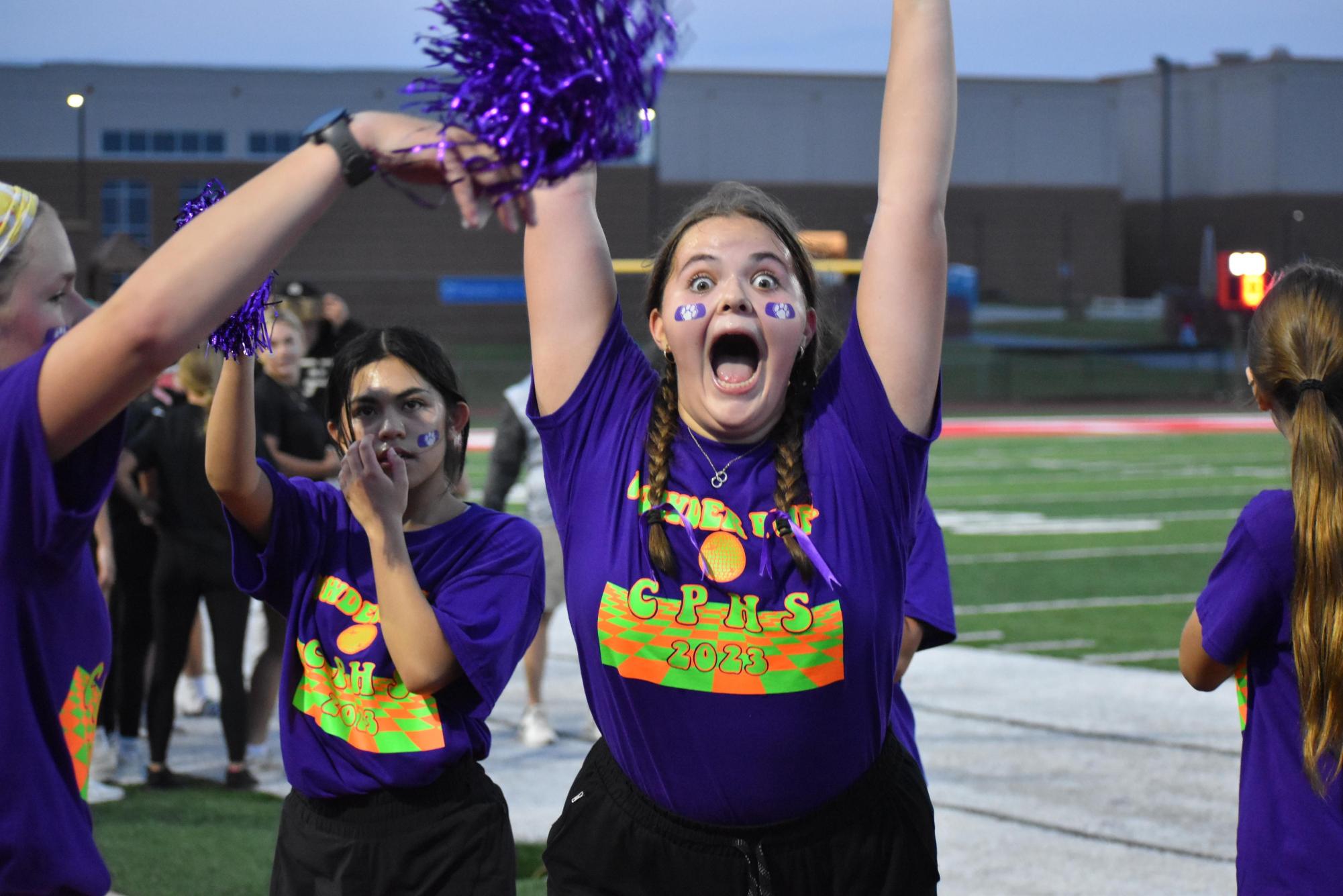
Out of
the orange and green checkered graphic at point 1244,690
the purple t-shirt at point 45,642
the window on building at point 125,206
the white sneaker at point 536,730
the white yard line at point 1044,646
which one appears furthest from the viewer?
the window on building at point 125,206

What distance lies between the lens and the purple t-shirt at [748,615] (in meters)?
2.18

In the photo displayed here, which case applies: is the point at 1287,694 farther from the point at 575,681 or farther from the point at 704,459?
the point at 575,681

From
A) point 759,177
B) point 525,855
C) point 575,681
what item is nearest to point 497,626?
point 525,855

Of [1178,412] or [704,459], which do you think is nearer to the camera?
[704,459]

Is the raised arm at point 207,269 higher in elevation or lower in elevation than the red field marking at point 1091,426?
higher

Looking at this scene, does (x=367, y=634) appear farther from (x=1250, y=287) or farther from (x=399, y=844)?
(x=1250, y=287)

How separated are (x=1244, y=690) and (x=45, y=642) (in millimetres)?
1860

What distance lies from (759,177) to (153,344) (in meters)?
51.4

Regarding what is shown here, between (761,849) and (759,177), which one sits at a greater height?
(759,177)

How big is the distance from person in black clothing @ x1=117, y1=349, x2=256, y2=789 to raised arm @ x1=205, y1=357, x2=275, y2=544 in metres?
3.23

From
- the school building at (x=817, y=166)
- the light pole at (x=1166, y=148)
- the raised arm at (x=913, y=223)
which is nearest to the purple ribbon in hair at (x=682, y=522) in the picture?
the raised arm at (x=913, y=223)

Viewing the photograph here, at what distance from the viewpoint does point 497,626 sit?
9.49 feet

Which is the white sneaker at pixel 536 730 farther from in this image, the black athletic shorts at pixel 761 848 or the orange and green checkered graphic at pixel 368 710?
the black athletic shorts at pixel 761 848

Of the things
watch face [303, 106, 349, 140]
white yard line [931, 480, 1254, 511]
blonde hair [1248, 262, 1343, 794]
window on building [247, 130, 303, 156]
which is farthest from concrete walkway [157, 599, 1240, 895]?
window on building [247, 130, 303, 156]
